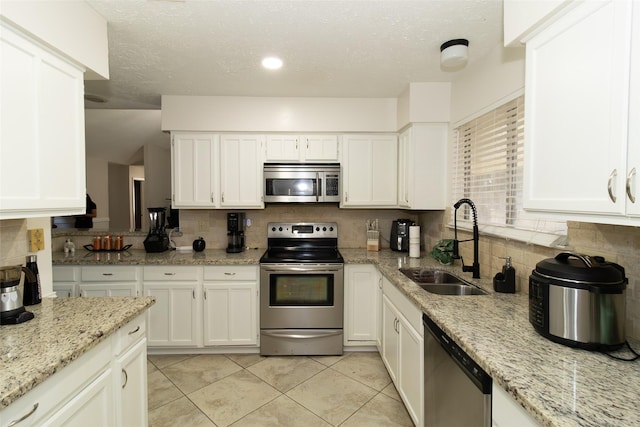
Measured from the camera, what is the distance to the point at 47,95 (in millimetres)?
1383

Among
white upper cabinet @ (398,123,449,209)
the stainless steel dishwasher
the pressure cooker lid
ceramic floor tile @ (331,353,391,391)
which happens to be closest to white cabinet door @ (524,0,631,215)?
the pressure cooker lid

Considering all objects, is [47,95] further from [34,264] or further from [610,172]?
[610,172]

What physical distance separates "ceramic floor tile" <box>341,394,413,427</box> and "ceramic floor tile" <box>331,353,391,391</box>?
0.17 m

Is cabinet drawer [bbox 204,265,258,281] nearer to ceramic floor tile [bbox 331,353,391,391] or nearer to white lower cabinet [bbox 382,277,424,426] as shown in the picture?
ceramic floor tile [bbox 331,353,391,391]

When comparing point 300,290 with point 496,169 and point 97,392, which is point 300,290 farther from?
point 496,169

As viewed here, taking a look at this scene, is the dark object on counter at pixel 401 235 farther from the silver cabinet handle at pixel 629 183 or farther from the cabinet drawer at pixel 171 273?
the silver cabinet handle at pixel 629 183

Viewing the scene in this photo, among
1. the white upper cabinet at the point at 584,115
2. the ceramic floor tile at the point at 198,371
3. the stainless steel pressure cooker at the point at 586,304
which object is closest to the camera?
the white upper cabinet at the point at 584,115

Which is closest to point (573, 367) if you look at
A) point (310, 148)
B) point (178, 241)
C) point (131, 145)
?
point (310, 148)

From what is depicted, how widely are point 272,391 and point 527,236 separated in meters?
2.08

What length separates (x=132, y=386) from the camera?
158 centimetres

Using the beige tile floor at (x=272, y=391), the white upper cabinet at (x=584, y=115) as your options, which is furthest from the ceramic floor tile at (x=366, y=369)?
the white upper cabinet at (x=584, y=115)

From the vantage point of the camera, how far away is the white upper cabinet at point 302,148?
124 inches

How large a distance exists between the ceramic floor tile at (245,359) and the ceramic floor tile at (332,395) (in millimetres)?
572

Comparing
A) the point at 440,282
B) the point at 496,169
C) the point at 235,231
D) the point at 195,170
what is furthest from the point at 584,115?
the point at 195,170
